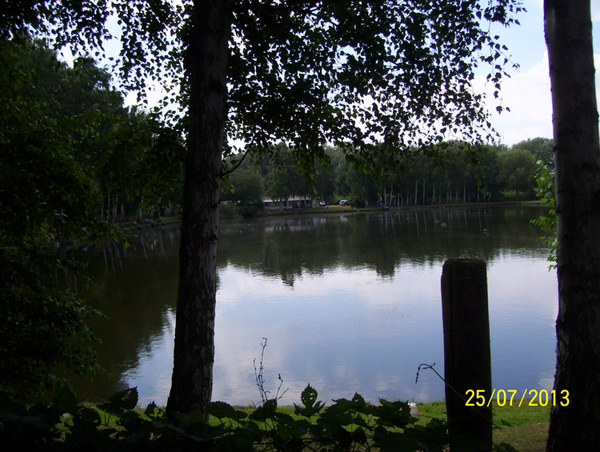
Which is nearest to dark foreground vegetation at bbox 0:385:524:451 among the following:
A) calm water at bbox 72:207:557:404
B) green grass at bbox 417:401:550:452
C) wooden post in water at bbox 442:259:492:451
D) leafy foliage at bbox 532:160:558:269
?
wooden post in water at bbox 442:259:492:451

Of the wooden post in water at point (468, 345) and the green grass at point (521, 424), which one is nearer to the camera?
the wooden post in water at point (468, 345)

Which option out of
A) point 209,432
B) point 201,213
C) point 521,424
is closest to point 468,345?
point 209,432

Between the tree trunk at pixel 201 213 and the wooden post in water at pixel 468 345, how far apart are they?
1836mm

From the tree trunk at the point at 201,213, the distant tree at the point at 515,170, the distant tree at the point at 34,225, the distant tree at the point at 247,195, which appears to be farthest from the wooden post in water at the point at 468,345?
the distant tree at the point at 515,170

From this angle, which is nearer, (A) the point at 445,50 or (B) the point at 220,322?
(A) the point at 445,50

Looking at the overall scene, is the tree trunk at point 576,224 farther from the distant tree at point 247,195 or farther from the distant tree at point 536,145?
the distant tree at point 536,145

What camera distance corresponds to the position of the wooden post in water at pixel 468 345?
7.16ft

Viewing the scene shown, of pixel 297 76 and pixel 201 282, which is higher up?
pixel 297 76

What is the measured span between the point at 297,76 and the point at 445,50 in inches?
54.1

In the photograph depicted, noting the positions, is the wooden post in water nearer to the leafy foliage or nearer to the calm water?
the leafy foliage

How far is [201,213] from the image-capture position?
3.45 metres

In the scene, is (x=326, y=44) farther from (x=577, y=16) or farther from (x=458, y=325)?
(x=458, y=325)

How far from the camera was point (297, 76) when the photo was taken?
459 cm

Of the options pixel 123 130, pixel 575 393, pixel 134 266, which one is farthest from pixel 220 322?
pixel 134 266
